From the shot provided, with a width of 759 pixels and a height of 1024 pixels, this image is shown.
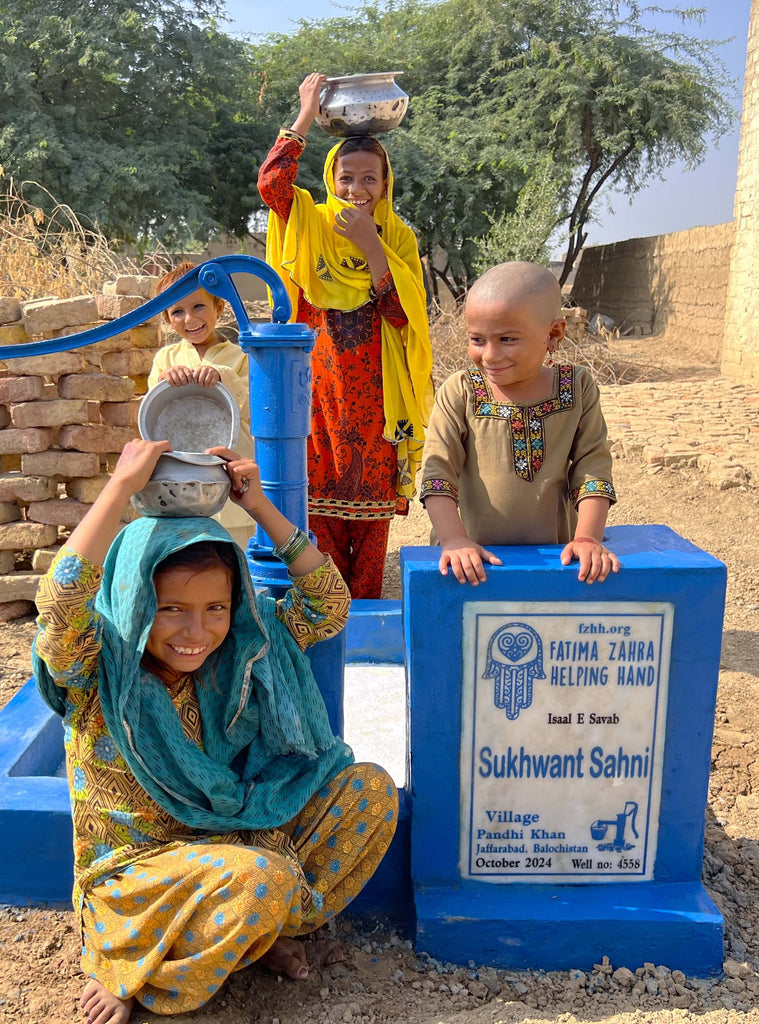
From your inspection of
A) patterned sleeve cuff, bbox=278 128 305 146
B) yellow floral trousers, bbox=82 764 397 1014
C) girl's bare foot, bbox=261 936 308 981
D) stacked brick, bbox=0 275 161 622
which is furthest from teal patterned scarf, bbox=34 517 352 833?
stacked brick, bbox=0 275 161 622

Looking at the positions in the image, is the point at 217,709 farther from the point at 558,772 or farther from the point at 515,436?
the point at 515,436

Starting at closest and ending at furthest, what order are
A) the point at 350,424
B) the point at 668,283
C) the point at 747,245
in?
the point at 350,424 < the point at 747,245 < the point at 668,283

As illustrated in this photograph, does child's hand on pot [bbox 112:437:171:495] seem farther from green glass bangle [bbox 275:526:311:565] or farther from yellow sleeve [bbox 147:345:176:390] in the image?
yellow sleeve [bbox 147:345:176:390]

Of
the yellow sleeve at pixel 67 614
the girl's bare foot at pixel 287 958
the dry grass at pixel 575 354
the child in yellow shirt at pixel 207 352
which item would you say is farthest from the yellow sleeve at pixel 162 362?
the dry grass at pixel 575 354

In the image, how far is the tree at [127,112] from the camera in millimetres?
13523

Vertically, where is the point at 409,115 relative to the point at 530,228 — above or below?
above

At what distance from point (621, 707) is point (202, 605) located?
37.7 inches

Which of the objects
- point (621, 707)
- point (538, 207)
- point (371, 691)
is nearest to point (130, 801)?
point (621, 707)

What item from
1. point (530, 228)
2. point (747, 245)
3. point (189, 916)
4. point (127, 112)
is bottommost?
point (189, 916)

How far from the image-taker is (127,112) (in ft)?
50.1

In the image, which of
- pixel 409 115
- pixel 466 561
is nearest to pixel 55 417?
pixel 466 561

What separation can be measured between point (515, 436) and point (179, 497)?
839 millimetres

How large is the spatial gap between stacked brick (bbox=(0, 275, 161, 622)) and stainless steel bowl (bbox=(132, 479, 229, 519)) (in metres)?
2.69

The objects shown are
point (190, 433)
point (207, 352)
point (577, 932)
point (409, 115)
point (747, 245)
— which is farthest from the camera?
point (409, 115)
